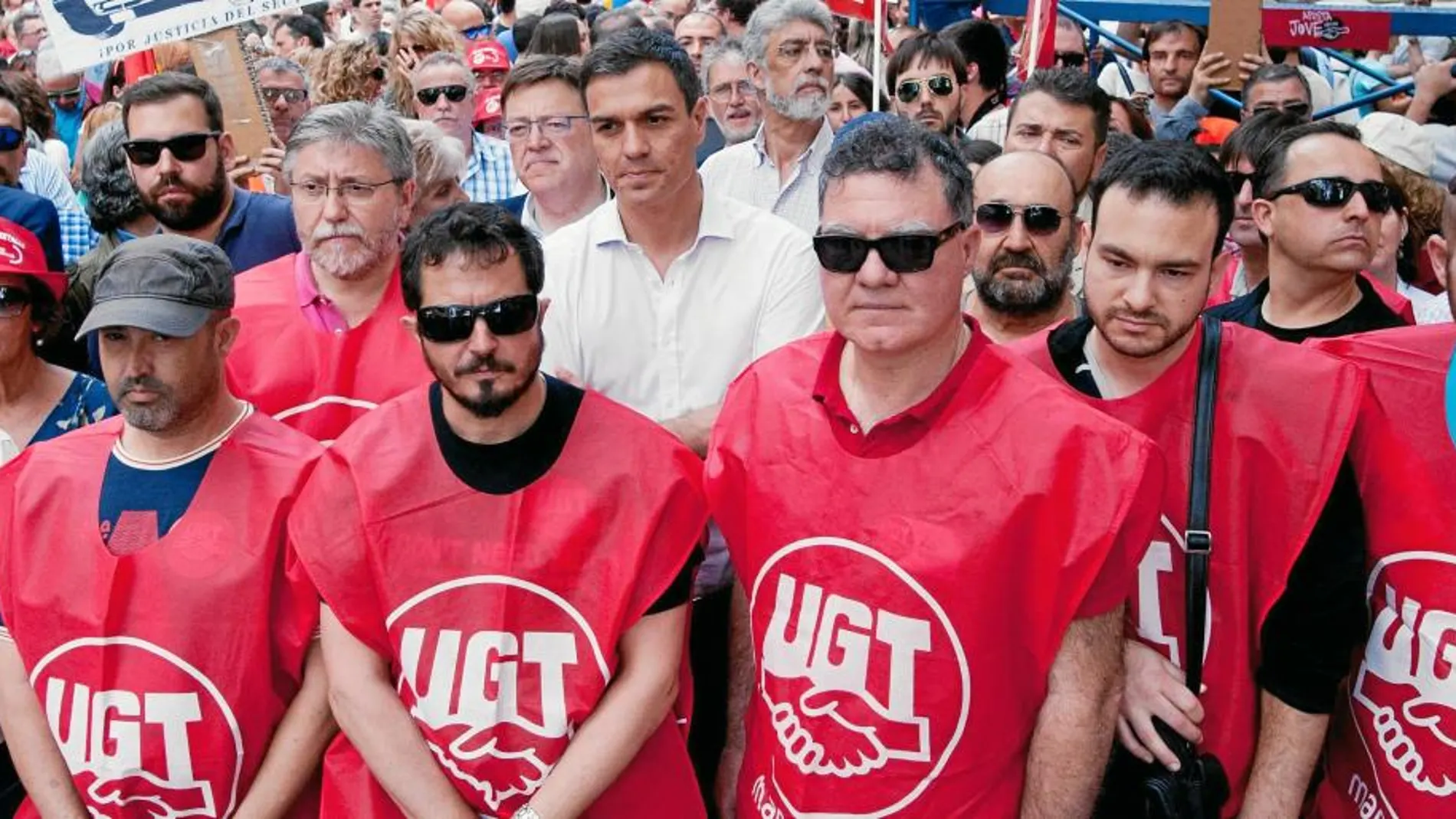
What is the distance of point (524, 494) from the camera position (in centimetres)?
302

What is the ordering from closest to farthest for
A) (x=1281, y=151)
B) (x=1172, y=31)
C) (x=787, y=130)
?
(x=1281, y=151), (x=787, y=130), (x=1172, y=31)

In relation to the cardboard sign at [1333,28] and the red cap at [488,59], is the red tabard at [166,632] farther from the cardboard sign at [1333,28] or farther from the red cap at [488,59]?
the cardboard sign at [1333,28]

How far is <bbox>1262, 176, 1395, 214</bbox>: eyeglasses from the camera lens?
3.81 metres

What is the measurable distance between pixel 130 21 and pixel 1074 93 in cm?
318

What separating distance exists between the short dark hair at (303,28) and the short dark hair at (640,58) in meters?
A: 8.12

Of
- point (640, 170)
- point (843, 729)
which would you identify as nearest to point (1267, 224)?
point (640, 170)

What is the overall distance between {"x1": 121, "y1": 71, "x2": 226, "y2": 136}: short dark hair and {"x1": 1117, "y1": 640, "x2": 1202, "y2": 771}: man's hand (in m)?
3.35

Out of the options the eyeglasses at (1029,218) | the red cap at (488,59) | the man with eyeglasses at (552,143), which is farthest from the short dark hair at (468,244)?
the red cap at (488,59)

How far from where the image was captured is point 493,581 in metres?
2.99

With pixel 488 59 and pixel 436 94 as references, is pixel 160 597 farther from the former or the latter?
pixel 488 59

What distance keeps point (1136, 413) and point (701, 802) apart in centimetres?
123

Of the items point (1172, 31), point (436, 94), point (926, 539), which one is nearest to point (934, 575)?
point (926, 539)

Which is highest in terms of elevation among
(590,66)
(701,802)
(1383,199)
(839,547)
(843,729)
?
(590,66)

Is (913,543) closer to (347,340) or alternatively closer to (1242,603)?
(1242,603)
